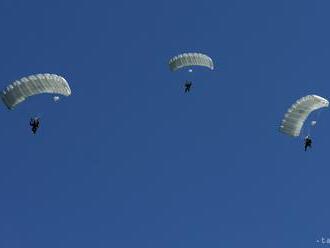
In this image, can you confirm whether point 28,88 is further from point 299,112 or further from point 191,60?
point 299,112

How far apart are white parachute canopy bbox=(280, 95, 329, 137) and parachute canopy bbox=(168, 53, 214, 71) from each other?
1152cm

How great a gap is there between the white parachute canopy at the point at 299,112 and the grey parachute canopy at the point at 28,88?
15677mm

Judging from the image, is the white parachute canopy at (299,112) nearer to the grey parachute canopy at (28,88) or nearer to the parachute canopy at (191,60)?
the parachute canopy at (191,60)

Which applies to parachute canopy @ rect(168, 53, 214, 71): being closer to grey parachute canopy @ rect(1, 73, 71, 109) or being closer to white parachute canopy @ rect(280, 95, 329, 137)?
white parachute canopy @ rect(280, 95, 329, 137)

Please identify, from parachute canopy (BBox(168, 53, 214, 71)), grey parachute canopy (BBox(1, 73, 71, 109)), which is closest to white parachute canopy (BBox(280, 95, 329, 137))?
parachute canopy (BBox(168, 53, 214, 71))

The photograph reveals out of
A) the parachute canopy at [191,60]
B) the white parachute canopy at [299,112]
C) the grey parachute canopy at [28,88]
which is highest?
the parachute canopy at [191,60]

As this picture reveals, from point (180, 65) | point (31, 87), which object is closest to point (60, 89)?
point (31, 87)

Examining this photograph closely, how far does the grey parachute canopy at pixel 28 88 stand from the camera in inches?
2864

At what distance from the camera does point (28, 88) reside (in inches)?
2864

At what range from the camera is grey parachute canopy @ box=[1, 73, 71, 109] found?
239 ft

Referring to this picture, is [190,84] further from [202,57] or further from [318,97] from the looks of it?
[318,97]

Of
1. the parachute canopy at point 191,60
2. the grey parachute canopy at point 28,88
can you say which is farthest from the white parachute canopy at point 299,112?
the grey parachute canopy at point 28,88

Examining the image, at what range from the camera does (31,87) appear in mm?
72812

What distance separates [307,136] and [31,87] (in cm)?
2051
